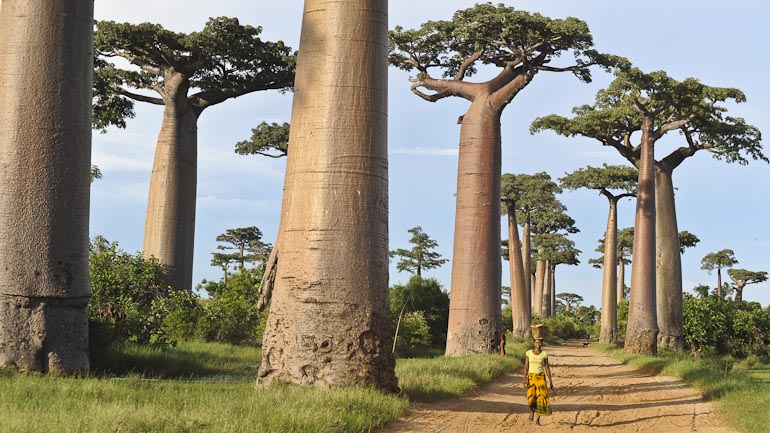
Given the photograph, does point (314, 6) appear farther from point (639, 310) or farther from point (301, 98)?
point (639, 310)

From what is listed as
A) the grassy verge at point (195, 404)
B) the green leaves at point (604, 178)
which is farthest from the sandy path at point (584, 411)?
the green leaves at point (604, 178)

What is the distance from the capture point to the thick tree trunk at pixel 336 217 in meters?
8.69

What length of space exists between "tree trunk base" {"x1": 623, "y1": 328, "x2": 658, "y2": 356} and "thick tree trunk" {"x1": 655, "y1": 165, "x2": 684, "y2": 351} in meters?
1.97

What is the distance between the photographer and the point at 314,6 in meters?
9.38

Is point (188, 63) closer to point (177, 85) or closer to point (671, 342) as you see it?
point (177, 85)

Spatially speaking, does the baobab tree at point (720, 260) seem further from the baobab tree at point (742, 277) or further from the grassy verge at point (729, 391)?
the grassy verge at point (729, 391)

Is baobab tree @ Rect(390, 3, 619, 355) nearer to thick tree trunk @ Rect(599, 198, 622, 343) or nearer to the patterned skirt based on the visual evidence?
the patterned skirt

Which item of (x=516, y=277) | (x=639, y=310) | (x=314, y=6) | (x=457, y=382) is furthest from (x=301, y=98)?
(x=516, y=277)

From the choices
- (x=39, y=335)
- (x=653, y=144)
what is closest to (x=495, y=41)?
(x=653, y=144)

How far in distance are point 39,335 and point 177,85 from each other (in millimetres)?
12962

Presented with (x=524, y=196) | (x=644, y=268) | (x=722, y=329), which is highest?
(x=524, y=196)

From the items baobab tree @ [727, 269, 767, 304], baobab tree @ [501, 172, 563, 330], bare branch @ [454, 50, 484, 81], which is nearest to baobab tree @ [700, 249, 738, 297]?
baobab tree @ [727, 269, 767, 304]

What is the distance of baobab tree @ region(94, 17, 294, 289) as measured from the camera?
69.4 ft

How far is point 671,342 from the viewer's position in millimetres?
24125
